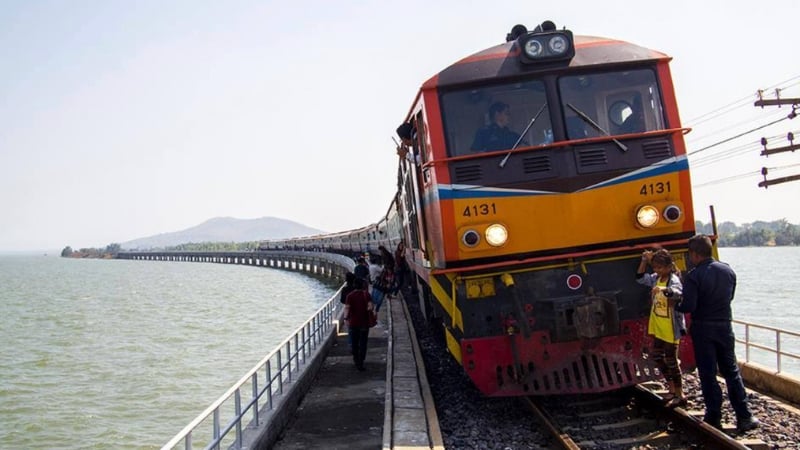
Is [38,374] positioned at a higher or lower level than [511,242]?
lower

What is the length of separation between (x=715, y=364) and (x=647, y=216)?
5.31 ft

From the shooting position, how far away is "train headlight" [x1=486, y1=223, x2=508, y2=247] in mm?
7328

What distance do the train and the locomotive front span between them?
1 cm

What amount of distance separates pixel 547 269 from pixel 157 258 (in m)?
174

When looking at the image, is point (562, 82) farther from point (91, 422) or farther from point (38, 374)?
point (38, 374)

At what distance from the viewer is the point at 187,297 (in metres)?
51.6

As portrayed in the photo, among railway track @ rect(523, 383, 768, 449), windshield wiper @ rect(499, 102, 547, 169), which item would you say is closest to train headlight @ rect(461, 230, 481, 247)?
windshield wiper @ rect(499, 102, 547, 169)

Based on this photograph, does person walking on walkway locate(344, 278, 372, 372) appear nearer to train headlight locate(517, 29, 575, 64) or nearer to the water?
train headlight locate(517, 29, 575, 64)

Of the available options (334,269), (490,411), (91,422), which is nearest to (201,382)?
(91,422)

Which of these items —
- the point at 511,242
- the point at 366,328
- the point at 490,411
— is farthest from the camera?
the point at 366,328

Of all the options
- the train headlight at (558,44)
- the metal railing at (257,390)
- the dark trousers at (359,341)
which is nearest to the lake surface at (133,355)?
the metal railing at (257,390)

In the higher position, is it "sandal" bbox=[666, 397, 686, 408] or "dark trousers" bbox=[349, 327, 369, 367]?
"dark trousers" bbox=[349, 327, 369, 367]

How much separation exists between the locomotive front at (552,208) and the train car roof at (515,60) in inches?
0.9

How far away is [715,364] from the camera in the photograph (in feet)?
22.1
